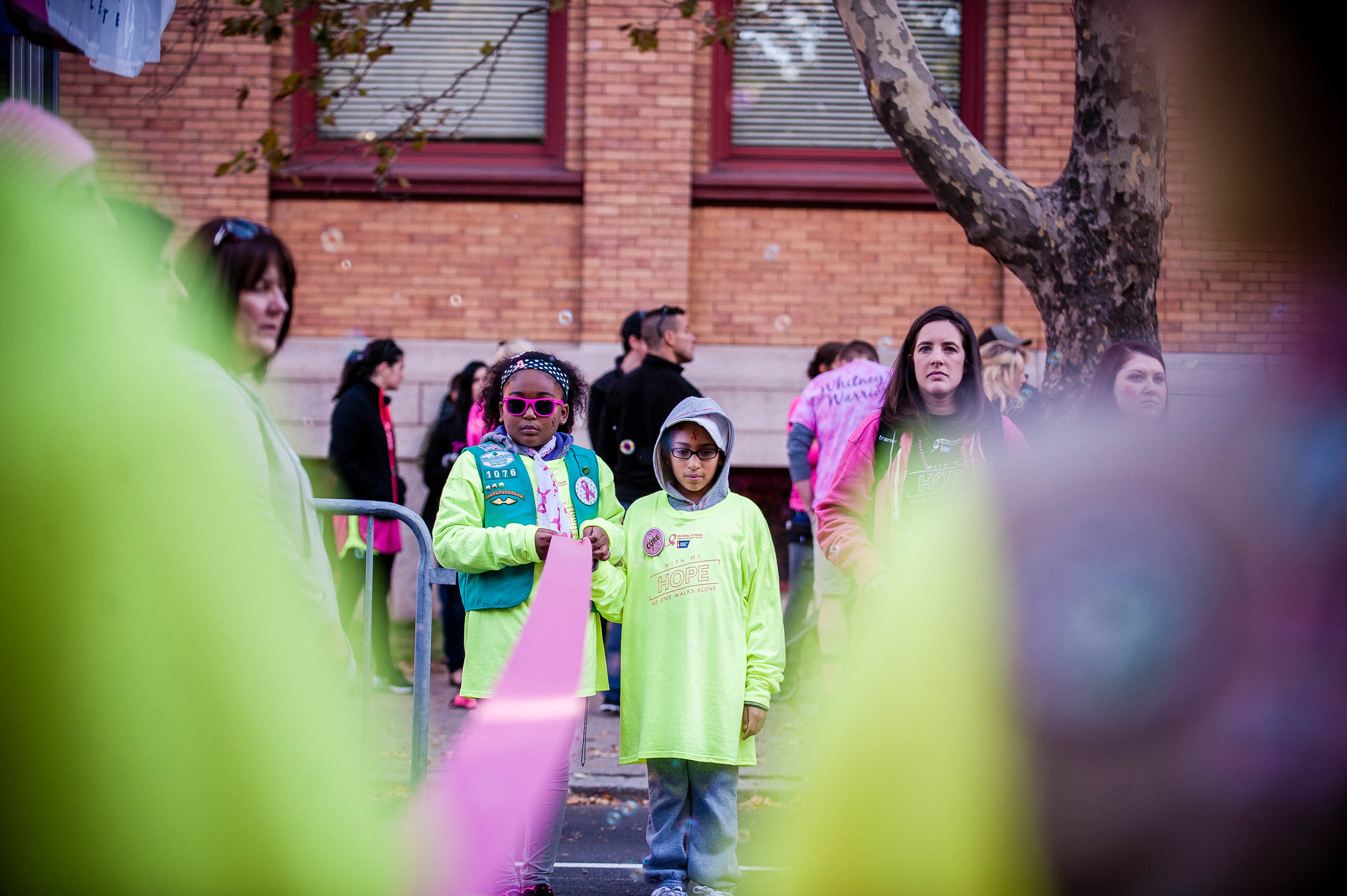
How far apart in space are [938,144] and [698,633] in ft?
8.48

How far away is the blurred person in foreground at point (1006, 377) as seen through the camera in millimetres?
5465

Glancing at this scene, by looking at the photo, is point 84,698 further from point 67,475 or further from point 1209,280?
point 1209,280

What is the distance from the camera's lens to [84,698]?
64.9 inches

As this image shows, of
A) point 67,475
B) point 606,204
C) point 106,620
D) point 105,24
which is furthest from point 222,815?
point 606,204

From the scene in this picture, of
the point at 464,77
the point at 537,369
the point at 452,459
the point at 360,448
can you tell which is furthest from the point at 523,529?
the point at 464,77

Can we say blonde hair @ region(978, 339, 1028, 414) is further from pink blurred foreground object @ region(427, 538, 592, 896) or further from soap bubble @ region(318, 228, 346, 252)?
soap bubble @ region(318, 228, 346, 252)

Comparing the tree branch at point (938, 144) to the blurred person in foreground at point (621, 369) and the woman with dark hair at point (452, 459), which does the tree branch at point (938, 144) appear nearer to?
the blurred person in foreground at point (621, 369)

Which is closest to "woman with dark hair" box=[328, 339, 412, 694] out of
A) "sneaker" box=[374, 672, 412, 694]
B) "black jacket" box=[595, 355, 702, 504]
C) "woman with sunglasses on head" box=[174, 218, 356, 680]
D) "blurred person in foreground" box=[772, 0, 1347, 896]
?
"sneaker" box=[374, 672, 412, 694]

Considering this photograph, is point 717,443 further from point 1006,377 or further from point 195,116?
point 195,116

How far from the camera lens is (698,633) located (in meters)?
3.50

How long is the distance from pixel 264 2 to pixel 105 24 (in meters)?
2.33

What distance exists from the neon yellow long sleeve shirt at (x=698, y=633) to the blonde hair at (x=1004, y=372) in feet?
7.53

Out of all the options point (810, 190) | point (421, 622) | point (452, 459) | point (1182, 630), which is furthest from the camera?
point (810, 190)

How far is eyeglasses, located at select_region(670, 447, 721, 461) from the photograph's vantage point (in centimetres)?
366
